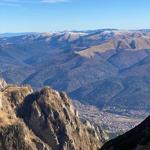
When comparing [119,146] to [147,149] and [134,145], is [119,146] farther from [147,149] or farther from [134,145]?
[147,149]

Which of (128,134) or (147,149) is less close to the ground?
(147,149)

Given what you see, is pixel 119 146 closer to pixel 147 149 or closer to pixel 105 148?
pixel 105 148

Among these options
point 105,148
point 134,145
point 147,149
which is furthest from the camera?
point 105,148

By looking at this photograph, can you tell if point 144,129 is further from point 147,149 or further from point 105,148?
point 147,149

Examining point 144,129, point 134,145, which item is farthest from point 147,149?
point 144,129

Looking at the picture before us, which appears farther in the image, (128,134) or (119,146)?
(128,134)

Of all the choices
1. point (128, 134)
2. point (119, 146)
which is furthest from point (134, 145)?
point (128, 134)

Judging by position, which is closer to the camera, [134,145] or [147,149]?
[147,149]

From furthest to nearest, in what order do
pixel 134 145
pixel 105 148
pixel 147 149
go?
pixel 105 148 < pixel 134 145 < pixel 147 149

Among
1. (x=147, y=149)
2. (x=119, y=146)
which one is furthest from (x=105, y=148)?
(x=147, y=149)
